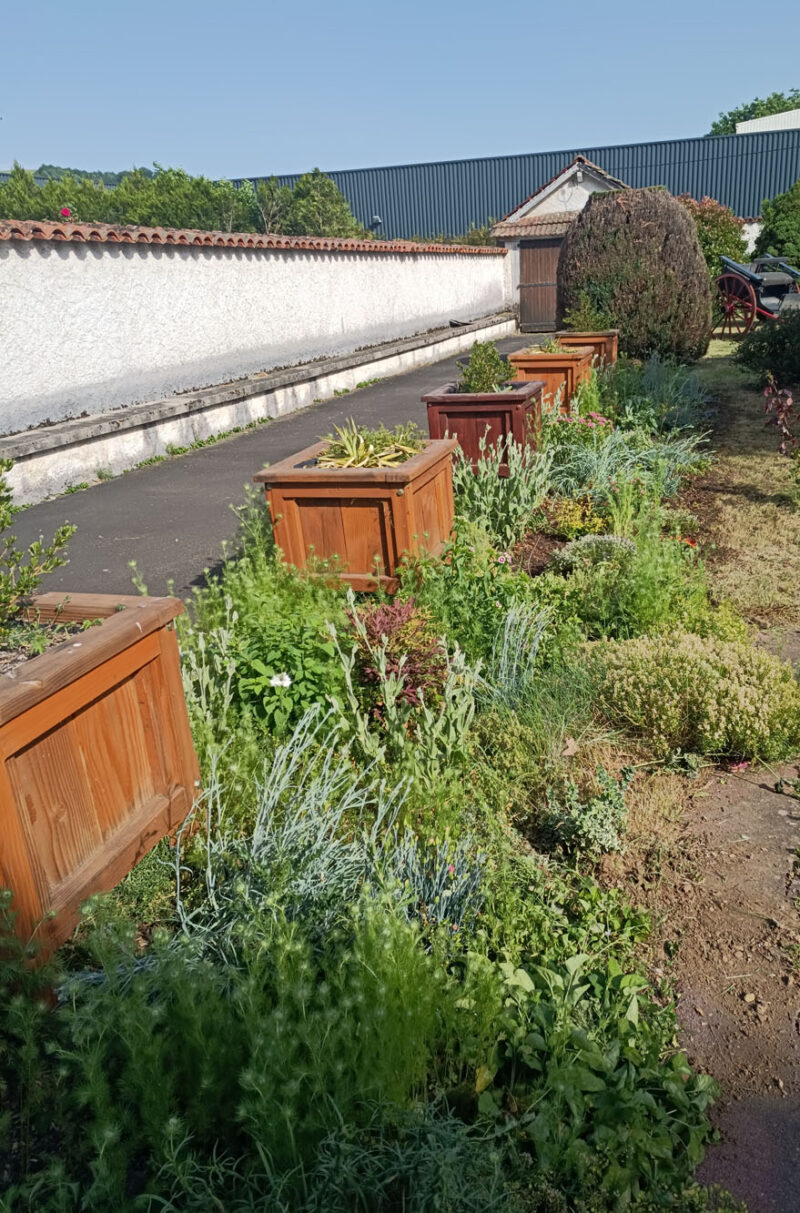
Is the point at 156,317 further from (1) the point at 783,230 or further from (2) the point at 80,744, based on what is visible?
(1) the point at 783,230

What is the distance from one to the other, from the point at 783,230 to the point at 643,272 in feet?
42.3

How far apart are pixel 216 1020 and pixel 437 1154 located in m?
0.51

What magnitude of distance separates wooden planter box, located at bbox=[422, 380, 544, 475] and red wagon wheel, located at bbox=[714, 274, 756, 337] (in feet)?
37.9

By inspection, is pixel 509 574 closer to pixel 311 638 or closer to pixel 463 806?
pixel 311 638

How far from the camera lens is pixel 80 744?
245cm

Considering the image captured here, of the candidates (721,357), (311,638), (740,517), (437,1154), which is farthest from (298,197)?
(437,1154)

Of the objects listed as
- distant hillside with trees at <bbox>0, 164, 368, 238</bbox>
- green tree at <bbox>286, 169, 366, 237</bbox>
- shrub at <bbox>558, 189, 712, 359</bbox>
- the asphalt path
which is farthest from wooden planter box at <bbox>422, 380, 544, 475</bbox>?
green tree at <bbox>286, 169, 366, 237</bbox>

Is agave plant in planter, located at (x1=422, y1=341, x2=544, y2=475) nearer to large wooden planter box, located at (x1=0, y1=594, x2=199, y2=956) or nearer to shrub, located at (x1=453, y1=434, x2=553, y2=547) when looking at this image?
shrub, located at (x1=453, y1=434, x2=553, y2=547)

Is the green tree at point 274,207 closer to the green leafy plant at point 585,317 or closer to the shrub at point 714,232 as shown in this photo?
the shrub at point 714,232

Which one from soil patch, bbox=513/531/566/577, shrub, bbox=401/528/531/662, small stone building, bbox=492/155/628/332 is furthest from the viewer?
small stone building, bbox=492/155/628/332

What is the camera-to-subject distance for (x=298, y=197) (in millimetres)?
34125

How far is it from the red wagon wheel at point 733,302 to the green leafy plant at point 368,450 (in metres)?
13.4

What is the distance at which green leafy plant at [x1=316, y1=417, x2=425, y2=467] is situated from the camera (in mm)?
4883

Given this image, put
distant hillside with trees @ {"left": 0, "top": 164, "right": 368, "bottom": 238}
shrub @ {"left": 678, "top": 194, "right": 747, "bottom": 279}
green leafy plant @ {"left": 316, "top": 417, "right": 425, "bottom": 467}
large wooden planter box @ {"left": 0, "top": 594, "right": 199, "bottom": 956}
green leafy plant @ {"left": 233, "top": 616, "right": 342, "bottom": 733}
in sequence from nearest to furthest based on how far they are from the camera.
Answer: large wooden planter box @ {"left": 0, "top": 594, "right": 199, "bottom": 956}, green leafy plant @ {"left": 233, "top": 616, "right": 342, "bottom": 733}, green leafy plant @ {"left": 316, "top": 417, "right": 425, "bottom": 467}, shrub @ {"left": 678, "top": 194, "right": 747, "bottom": 279}, distant hillside with trees @ {"left": 0, "top": 164, "right": 368, "bottom": 238}
